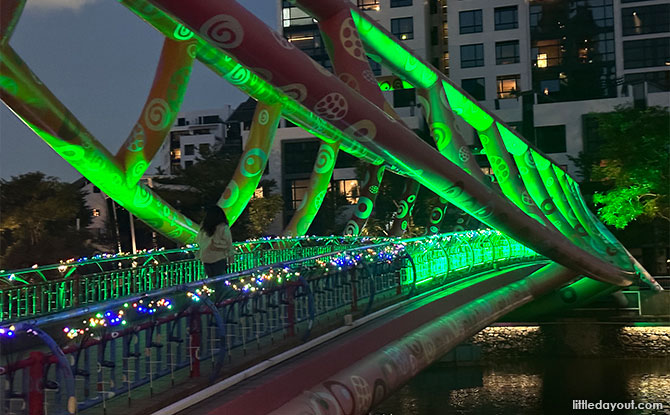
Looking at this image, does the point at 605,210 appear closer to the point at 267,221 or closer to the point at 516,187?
the point at 267,221

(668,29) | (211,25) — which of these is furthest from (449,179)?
(668,29)

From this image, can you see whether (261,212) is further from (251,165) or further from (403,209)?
(251,165)

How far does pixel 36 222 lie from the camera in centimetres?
2998

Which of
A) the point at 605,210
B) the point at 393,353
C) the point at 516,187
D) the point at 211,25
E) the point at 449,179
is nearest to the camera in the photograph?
the point at 211,25

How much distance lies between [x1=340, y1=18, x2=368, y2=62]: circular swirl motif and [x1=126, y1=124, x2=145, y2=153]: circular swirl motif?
4462 mm

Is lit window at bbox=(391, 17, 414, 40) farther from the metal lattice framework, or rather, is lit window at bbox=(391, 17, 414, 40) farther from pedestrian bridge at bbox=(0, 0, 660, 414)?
pedestrian bridge at bbox=(0, 0, 660, 414)

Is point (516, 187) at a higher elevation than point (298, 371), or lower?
higher

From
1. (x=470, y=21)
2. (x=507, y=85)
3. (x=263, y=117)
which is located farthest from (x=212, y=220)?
(x=470, y=21)

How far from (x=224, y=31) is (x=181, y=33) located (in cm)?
752

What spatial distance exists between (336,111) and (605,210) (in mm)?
32515

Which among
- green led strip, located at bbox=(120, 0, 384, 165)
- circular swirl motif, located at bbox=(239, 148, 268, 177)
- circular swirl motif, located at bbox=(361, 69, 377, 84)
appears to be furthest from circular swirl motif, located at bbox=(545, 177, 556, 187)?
circular swirl motif, located at bbox=(361, 69, 377, 84)

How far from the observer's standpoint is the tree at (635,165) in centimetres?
3675

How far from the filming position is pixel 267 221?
42500 mm

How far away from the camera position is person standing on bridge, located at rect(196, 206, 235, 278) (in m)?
9.71
